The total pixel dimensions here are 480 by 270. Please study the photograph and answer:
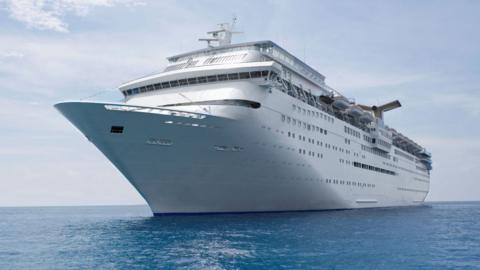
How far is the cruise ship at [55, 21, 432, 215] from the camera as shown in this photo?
26219 millimetres

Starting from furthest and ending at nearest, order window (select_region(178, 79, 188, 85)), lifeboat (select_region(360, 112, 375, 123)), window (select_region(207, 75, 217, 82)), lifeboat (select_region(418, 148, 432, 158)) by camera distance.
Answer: lifeboat (select_region(418, 148, 432, 158)) < lifeboat (select_region(360, 112, 375, 123)) < window (select_region(178, 79, 188, 85)) < window (select_region(207, 75, 217, 82))

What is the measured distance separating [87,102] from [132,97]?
10132 millimetres

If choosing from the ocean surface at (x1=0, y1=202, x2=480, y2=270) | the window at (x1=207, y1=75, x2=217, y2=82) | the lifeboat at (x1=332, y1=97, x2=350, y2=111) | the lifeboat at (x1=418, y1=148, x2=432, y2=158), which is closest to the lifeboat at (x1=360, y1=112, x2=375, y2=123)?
the lifeboat at (x1=332, y1=97, x2=350, y2=111)

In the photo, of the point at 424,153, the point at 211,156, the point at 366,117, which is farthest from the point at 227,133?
the point at 424,153

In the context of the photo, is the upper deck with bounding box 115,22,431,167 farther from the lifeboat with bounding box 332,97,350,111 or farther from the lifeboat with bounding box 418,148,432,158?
the lifeboat with bounding box 418,148,432,158

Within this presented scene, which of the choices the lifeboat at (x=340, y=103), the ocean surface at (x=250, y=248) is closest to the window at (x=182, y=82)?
the ocean surface at (x=250, y=248)

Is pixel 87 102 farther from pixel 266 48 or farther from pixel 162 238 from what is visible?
pixel 266 48

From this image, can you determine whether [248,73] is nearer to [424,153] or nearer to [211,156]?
[211,156]

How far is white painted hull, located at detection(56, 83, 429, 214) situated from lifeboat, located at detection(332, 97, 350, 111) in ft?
27.1

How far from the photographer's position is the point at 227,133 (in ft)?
90.7

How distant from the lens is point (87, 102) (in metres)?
24.8

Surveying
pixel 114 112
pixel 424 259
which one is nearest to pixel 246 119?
pixel 114 112

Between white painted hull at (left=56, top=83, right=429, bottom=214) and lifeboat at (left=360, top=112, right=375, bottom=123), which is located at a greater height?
lifeboat at (left=360, top=112, right=375, bottom=123)

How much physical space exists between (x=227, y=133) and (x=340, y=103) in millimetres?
18866
